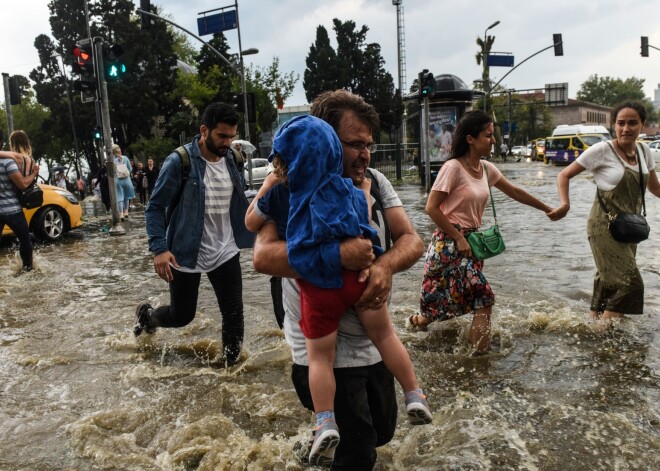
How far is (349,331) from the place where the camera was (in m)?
2.35

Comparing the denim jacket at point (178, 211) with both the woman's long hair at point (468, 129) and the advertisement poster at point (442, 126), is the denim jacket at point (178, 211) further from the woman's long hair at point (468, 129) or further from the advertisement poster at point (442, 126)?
the advertisement poster at point (442, 126)

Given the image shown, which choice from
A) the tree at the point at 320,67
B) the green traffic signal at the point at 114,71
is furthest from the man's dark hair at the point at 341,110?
the tree at the point at 320,67

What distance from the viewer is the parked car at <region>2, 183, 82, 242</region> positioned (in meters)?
12.2

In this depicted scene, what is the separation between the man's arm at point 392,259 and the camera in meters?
2.17

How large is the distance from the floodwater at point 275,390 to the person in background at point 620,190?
0.35 meters

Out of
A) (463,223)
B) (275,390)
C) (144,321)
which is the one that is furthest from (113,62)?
(275,390)

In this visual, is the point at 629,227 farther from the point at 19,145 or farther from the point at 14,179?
the point at 19,145

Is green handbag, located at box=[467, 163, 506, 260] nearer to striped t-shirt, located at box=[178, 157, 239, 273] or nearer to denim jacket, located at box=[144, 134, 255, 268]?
striped t-shirt, located at box=[178, 157, 239, 273]

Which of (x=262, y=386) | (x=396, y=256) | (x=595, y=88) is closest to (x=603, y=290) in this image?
(x=262, y=386)

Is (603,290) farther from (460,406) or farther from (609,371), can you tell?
(460,406)

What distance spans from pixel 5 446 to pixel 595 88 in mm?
156229

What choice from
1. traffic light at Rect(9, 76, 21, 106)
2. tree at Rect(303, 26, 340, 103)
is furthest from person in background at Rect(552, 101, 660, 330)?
tree at Rect(303, 26, 340, 103)

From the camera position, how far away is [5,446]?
11.3 feet

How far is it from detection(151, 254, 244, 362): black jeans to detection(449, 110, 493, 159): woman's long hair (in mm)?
1811
